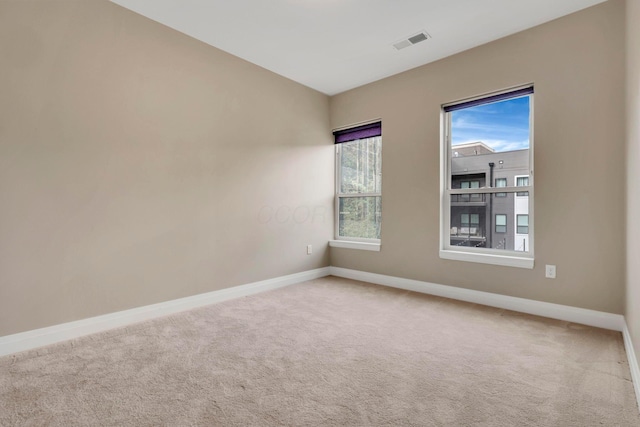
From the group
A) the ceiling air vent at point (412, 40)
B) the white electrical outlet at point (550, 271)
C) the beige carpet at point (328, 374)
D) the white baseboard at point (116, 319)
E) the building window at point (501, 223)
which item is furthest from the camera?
the building window at point (501, 223)

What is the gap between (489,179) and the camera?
128 inches

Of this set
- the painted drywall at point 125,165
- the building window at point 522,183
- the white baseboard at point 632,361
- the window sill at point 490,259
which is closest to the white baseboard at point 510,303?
the white baseboard at point 632,361

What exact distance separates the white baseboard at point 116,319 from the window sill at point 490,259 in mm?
2035

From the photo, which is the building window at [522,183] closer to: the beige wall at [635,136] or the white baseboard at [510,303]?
the beige wall at [635,136]

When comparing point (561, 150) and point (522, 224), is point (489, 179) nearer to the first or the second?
point (522, 224)

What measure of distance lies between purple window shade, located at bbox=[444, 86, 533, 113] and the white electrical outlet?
64.4 inches

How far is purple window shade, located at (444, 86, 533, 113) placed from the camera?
2.98 m

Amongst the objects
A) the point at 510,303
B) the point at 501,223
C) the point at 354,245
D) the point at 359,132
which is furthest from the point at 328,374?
the point at 359,132

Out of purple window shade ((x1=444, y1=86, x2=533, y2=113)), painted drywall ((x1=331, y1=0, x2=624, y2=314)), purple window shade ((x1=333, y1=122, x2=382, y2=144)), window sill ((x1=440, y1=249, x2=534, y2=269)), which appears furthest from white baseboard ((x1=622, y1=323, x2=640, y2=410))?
purple window shade ((x1=333, y1=122, x2=382, y2=144))

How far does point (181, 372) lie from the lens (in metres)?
1.87

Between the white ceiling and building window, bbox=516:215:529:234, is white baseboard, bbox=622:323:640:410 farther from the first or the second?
the white ceiling

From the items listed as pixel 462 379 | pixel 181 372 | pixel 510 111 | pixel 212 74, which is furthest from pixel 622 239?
pixel 212 74

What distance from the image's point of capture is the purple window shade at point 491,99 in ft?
9.79

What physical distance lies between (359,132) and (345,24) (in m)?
1.64
